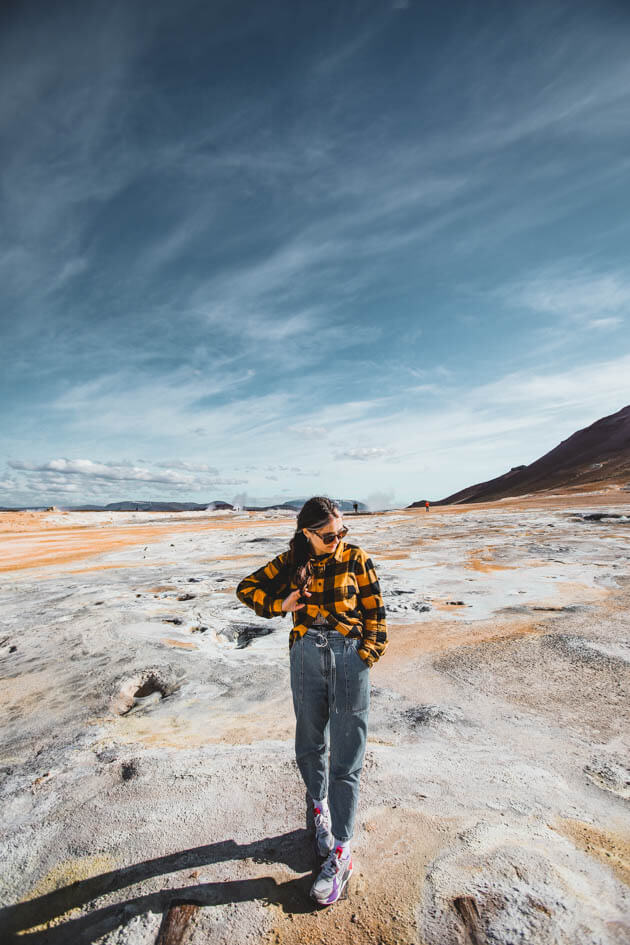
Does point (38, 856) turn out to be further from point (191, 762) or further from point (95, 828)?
point (191, 762)

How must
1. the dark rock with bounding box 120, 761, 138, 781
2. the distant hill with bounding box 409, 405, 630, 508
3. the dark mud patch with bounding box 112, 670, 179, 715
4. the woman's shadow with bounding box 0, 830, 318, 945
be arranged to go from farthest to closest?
the distant hill with bounding box 409, 405, 630, 508
the dark mud patch with bounding box 112, 670, 179, 715
the dark rock with bounding box 120, 761, 138, 781
the woman's shadow with bounding box 0, 830, 318, 945

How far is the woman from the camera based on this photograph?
2879mm

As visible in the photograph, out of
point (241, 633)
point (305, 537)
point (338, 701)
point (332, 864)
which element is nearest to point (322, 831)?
point (332, 864)

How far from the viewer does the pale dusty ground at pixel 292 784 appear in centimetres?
259

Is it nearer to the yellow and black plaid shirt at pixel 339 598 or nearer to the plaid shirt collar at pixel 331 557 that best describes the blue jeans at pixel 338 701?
the yellow and black plaid shirt at pixel 339 598

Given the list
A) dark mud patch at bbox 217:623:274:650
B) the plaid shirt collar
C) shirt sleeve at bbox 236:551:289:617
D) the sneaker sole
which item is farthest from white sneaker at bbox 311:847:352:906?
dark mud patch at bbox 217:623:274:650

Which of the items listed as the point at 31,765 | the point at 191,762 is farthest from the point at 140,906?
the point at 31,765

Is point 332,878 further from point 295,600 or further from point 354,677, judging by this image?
point 295,600

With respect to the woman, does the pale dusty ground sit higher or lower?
lower

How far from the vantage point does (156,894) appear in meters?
2.73

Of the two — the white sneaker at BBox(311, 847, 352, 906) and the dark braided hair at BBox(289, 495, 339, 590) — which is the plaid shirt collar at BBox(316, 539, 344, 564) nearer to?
the dark braided hair at BBox(289, 495, 339, 590)

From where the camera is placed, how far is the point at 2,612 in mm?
10383

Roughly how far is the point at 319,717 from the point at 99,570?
1640 cm

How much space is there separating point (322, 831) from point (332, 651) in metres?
1.27
